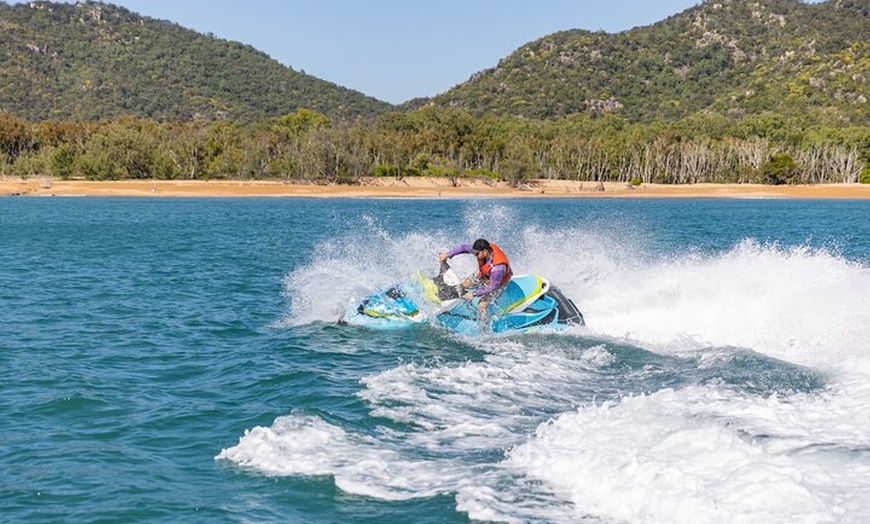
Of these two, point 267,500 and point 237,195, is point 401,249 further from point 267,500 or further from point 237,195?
point 237,195

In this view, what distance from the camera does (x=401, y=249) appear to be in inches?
1145

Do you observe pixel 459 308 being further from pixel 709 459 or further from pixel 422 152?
pixel 422 152

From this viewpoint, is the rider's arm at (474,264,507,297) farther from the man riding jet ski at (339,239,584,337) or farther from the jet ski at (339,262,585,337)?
the jet ski at (339,262,585,337)

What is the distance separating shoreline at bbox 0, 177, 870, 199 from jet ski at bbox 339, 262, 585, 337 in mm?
87095

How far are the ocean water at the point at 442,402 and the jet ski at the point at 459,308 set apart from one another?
1.67ft

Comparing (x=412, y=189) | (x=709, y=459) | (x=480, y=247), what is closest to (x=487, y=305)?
(x=480, y=247)

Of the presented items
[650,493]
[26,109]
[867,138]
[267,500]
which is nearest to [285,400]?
[267,500]

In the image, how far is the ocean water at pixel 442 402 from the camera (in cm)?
858

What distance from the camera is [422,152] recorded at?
128250 mm

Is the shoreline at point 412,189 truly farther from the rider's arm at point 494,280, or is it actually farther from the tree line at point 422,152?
the rider's arm at point 494,280

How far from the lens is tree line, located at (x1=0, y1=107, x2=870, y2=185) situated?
116438mm

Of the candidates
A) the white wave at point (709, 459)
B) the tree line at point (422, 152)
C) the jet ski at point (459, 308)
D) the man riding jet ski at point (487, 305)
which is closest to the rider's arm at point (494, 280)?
the man riding jet ski at point (487, 305)

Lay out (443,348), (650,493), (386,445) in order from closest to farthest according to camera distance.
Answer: (650,493) → (386,445) → (443,348)

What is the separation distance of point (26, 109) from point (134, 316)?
641ft
